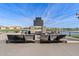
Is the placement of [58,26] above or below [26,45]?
above

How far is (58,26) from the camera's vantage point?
17.7 feet

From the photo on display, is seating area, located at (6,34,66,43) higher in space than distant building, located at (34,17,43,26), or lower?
lower

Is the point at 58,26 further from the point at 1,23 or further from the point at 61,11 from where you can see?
the point at 1,23

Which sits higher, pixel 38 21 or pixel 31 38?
pixel 38 21

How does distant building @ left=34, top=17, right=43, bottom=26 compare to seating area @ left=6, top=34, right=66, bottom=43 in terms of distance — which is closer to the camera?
distant building @ left=34, top=17, right=43, bottom=26

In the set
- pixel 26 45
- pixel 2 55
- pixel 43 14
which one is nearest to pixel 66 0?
pixel 43 14

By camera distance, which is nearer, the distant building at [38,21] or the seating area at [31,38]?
the distant building at [38,21]

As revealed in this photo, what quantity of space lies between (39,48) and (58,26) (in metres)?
0.72

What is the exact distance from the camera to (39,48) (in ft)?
17.4

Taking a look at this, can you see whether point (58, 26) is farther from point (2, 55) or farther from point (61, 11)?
point (2, 55)

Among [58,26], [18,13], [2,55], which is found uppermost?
[18,13]

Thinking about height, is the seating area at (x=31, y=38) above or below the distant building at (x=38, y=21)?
below

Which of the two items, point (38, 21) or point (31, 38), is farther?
point (31, 38)

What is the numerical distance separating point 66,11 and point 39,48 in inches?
44.2
